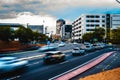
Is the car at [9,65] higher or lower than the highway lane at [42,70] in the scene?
higher

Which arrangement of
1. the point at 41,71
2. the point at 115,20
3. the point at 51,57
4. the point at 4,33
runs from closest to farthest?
the point at 41,71, the point at 51,57, the point at 4,33, the point at 115,20

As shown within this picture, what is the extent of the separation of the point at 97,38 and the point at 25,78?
11320 cm

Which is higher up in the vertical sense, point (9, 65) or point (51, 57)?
point (9, 65)

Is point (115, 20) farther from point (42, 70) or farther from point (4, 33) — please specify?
point (42, 70)

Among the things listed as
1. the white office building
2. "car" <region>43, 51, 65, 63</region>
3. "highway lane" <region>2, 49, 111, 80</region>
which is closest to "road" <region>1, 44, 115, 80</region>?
"highway lane" <region>2, 49, 111, 80</region>

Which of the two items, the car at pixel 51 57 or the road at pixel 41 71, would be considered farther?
the car at pixel 51 57

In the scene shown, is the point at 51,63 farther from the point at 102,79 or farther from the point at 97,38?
the point at 97,38

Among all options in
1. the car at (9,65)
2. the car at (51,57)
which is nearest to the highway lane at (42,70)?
the car at (9,65)

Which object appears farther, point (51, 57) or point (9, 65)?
point (51, 57)

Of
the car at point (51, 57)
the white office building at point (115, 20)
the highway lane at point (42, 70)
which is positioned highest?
the white office building at point (115, 20)

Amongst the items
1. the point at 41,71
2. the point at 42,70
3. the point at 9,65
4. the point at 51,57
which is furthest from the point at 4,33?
the point at 9,65

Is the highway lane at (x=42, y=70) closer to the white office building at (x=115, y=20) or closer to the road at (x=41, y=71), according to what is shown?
the road at (x=41, y=71)

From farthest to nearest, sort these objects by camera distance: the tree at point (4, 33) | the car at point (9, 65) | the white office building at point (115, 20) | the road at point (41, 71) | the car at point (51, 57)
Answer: the white office building at point (115, 20)
the tree at point (4, 33)
the car at point (51, 57)
the car at point (9, 65)
the road at point (41, 71)

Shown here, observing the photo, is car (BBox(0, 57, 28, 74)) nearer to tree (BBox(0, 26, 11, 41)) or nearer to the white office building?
tree (BBox(0, 26, 11, 41))
